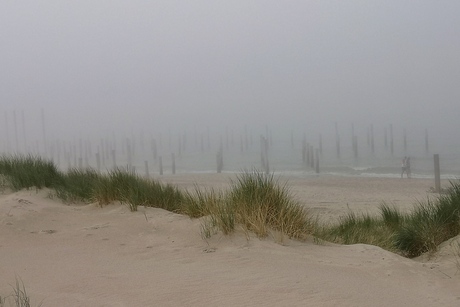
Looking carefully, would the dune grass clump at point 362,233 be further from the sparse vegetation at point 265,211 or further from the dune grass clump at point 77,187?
the dune grass clump at point 77,187

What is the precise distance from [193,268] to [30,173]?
17.6 ft

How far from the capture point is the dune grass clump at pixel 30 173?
7.53m

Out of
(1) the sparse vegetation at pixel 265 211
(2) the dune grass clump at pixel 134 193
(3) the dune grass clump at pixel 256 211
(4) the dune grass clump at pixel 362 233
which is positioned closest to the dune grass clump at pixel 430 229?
(1) the sparse vegetation at pixel 265 211

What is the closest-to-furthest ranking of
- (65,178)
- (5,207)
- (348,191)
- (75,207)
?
(5,207)
(75,207)
(65,178)
(348,191)

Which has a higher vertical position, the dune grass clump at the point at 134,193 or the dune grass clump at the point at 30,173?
the dune grass clump at the point at 30,173

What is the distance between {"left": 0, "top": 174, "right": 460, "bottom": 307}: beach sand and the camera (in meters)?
2.77

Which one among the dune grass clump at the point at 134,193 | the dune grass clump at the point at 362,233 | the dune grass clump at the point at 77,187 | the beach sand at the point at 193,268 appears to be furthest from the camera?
the dune grass clump at the point at 77,187

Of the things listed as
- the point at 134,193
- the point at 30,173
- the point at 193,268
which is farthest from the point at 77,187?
the point at 193,268

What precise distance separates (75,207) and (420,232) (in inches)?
182

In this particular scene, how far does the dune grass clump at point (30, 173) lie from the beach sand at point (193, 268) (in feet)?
7.64

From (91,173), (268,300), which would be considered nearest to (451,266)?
(268,300)

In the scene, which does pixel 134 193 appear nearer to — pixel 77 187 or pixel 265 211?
pixel 77 187

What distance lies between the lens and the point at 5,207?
19.0 feet

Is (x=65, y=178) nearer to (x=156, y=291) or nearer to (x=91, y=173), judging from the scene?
(x=91, y=173)
